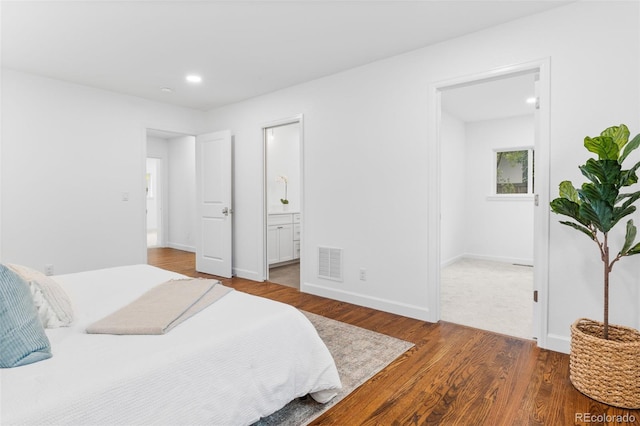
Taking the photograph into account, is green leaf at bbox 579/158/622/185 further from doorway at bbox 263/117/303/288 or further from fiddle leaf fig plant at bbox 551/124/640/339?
doorway at bbox 263/117/303/288

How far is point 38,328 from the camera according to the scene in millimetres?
1320

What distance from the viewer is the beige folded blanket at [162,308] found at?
4.97 ft

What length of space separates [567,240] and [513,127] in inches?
159

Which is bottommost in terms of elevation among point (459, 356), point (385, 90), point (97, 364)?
point (459, 356)

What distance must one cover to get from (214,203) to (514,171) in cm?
516

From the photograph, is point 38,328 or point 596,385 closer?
point 38,328

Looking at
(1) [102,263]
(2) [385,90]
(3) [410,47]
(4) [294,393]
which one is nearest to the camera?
(4) [294,393]

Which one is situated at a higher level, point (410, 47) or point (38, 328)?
point (410, 47)

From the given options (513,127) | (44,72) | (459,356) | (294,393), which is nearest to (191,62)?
(44,72)

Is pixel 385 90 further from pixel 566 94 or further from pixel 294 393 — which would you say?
pixel 294 393

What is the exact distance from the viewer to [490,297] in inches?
153

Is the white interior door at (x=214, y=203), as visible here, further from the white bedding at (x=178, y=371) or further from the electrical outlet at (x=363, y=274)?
the white bedding at (x=178, y=371)

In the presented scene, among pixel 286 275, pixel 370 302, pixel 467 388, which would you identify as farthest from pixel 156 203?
pixel 467 388

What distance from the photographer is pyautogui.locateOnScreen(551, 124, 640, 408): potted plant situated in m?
1.87
